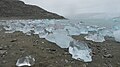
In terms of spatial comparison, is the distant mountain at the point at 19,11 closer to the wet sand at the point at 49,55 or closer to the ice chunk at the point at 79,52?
the wet sand at the point at 49,55

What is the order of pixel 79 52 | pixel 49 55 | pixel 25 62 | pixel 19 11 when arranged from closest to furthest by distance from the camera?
pixel 25 62 → pixel 79 52 → pixel 49 55 → pixel 19 11

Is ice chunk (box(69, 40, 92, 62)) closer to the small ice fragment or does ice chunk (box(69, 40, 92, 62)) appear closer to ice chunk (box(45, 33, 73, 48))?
ice chunk (box(45, 33, 73, 48))

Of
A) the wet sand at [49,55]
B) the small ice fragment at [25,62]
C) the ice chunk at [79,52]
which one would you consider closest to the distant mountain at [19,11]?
the wet sand at [49,55]

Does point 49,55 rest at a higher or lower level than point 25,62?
lower

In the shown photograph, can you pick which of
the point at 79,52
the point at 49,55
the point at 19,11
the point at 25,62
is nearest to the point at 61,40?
the point at 49,55

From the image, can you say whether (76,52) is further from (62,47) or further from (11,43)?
(11,43)

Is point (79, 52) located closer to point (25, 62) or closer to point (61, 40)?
point (61, 40)

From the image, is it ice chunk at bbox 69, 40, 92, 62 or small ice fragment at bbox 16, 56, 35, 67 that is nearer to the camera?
small ice fragment at bbox 16, 56, 35, 67

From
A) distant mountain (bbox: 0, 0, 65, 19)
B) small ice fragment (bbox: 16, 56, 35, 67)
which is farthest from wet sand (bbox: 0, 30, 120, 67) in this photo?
distant mountain (bbox: 0, 0, 65, 19)

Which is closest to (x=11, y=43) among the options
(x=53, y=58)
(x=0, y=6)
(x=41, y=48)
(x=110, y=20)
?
(x=41, y=48)
